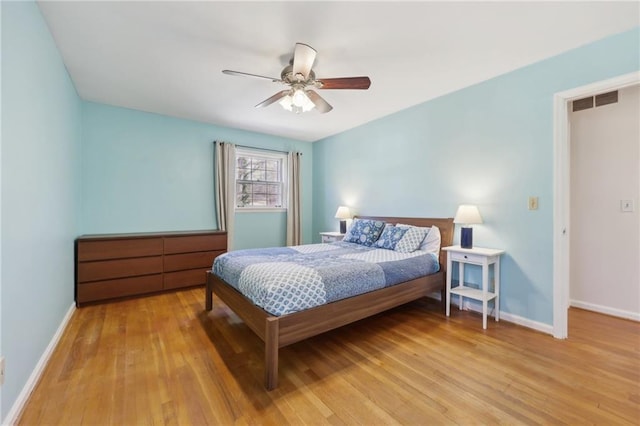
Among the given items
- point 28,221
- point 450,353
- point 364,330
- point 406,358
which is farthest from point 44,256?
point 450,353

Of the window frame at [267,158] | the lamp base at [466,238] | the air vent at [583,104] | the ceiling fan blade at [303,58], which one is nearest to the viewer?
the ceiling fan blade at [303,58]

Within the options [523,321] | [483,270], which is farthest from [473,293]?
[523,321]

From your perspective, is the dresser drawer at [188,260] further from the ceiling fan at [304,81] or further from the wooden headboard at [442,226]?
the wooden headboard at [442,226]

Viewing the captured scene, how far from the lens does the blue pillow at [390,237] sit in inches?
130

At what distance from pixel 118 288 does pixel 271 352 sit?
2.66 m

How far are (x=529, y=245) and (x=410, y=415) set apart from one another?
6.65ft

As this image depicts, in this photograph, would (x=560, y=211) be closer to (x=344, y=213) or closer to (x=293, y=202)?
(x=344, y=213)

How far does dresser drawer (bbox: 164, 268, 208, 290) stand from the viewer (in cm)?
361

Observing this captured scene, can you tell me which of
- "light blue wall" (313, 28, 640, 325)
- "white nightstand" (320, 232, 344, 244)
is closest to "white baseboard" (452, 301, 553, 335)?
"light blue wall" (313, 28, 640, 325)

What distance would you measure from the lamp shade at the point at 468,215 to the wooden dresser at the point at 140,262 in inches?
124

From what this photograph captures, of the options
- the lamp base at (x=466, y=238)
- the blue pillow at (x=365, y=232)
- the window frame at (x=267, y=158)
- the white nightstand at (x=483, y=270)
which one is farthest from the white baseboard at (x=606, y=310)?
the window frame at (x=267, y=158)

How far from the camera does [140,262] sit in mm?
3436

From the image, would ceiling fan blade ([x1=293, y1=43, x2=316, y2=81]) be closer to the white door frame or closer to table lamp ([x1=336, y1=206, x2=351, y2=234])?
the white door frame

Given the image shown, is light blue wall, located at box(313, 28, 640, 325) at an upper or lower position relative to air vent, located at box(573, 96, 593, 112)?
lower
